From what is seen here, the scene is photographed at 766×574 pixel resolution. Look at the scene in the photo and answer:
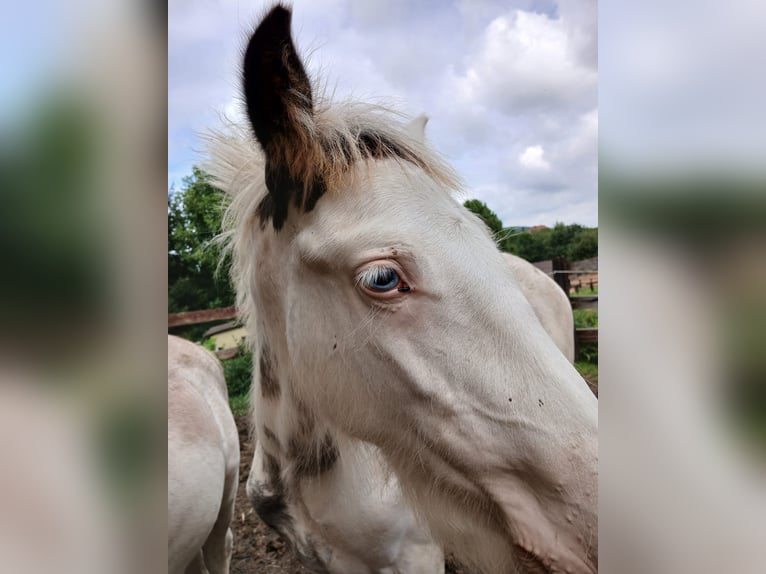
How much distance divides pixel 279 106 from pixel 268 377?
847 mm

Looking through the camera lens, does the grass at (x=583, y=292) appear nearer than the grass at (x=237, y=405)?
No

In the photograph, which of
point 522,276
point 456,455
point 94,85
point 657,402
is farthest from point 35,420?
point 522,276

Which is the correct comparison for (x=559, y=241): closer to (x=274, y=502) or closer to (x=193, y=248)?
(x=193, y=248)

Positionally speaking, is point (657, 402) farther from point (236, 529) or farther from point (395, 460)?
point (236, 529)

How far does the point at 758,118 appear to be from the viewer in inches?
20.1

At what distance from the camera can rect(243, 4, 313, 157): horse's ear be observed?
3.22 ft

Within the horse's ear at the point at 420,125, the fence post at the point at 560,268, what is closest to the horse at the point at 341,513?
the horse's ear at the point at 420,125

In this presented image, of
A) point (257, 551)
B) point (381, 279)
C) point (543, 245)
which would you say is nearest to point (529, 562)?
point (381, 279)

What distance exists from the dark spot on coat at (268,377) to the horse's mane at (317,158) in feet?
0.30

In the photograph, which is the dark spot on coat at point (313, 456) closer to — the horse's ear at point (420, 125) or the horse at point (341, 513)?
the horse at point (341, 513)

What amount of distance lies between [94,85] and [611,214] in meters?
0.63

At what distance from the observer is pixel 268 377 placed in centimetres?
149

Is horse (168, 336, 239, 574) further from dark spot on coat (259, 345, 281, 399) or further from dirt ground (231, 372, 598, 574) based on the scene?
dirt ground (231, 372, 598, 574)

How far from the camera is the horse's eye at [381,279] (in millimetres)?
1020
